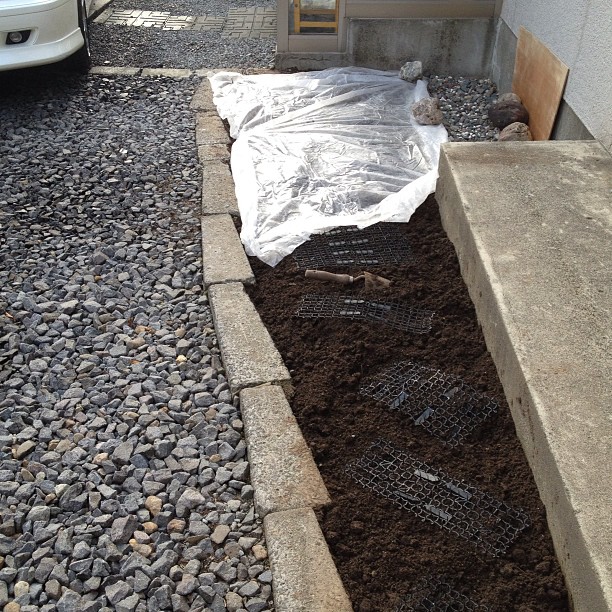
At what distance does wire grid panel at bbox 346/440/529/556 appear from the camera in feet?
7.31

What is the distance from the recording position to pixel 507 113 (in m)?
5.11

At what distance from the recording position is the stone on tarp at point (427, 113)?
5129mm

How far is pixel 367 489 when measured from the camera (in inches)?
94.4

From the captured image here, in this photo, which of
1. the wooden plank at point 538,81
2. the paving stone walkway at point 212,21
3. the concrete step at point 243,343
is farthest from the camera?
the paving stone walkway at point 212,21

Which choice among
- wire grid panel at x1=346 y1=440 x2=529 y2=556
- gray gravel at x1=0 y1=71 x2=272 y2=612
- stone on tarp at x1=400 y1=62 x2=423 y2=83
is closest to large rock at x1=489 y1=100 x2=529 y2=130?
stone on tarp at x1=400 y1=62 x2=423 y2=83

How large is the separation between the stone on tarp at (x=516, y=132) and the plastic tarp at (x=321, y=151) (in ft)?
1.45

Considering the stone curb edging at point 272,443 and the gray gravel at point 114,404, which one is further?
the gray gravel at point 114,404

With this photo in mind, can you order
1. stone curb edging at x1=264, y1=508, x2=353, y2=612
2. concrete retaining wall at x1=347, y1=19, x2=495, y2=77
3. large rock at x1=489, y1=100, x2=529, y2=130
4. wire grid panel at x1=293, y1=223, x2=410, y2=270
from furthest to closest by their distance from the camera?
concrete retaining wall at x1=347, y1=19, x2=495, y2=77
large rock at x1=489, y1=100, x2=529, y2=130
wire grid panel at x1=293, y1=223, x2=410, y2=270
stone curb edging at x1=264, y1=508, x2=353, y2=612

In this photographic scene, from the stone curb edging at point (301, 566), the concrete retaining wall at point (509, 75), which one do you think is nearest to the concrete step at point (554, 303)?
the concrete retaining wall at point (509, 75)

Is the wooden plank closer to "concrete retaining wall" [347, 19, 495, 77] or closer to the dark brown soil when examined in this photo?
"concrete retaining wall" [347, 19, 495, 77]

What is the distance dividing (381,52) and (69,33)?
9.11 feet

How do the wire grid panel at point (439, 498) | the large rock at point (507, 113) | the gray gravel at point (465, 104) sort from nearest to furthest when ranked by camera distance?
1. the wire grid panel at point (439, 498)
2. the large rock at point (507, 113)
3. the gray gravel at point (465, 104)

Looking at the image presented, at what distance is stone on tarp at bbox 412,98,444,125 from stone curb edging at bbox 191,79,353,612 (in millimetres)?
1962

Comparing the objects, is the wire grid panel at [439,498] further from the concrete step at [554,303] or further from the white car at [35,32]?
the white car at [35,32]
